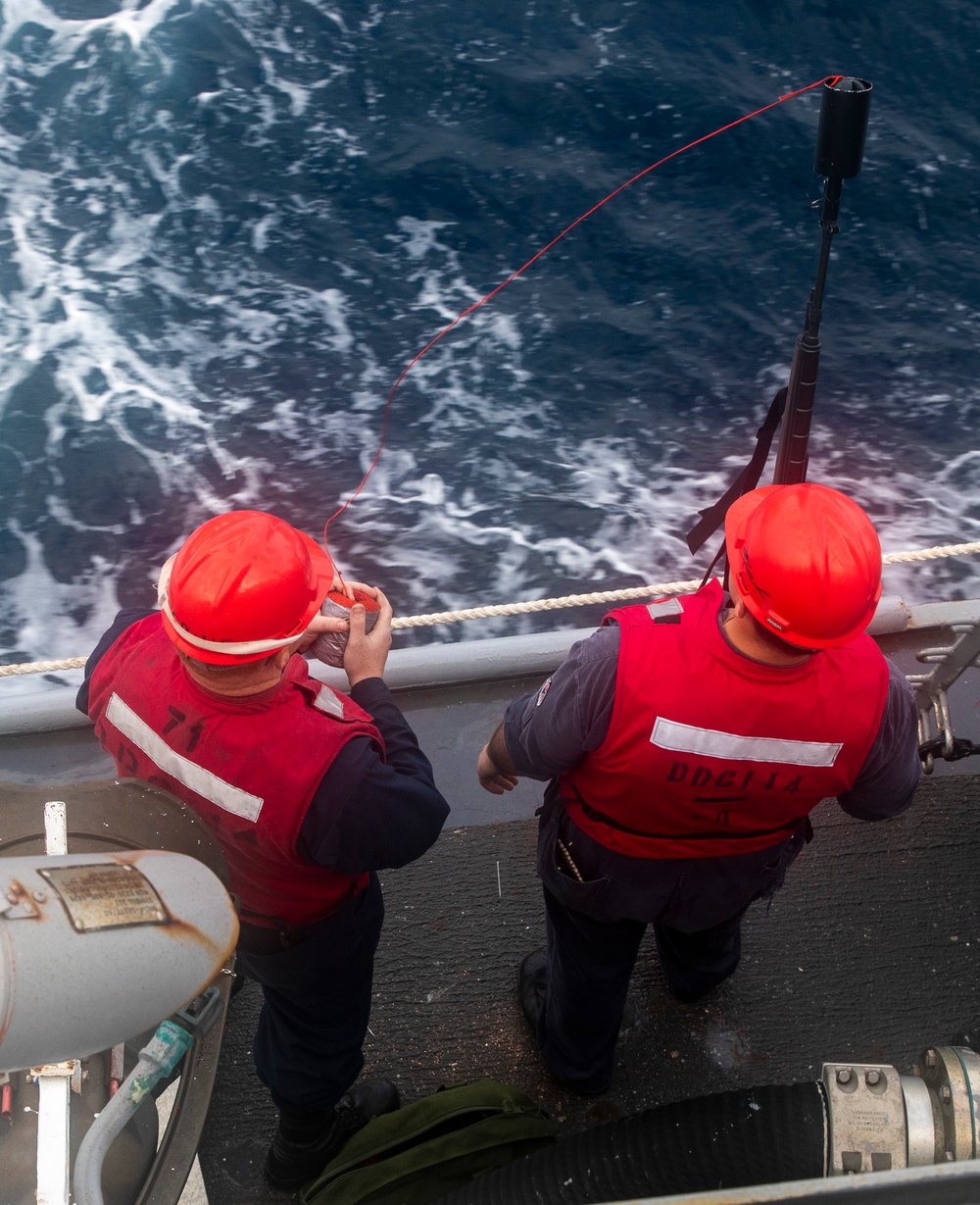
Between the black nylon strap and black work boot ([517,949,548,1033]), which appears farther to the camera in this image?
the black nylon strap

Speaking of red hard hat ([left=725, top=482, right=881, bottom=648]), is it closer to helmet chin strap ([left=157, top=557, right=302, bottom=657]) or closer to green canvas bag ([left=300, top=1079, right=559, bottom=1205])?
helmet chin strap ([left=157, top=557, right=302, bottom=657])

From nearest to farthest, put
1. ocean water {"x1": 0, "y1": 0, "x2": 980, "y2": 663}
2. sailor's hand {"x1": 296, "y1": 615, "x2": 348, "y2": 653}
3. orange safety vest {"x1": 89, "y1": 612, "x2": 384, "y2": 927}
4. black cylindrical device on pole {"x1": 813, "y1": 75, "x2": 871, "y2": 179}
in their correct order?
orange safety vest {"x1": 89, "y1": 612, "x2": 384, "y2": 927} < sailor's hand {"x1": 296, "y1": 615, "x2": 348, "y2": 653} < black cylindrical device on pole {"x1": 813, "y1": 75, "x2": 871, "y2": 179} < ocean water {"x1": 0, "y1": 0, "x2": 980, "y2": 663}

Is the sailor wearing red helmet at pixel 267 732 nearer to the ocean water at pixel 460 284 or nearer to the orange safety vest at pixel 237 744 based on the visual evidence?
the orange safety vest at pixel 237 744

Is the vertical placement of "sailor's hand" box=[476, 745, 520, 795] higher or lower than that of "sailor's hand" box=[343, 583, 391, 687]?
lower

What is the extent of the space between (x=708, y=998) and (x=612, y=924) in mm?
661

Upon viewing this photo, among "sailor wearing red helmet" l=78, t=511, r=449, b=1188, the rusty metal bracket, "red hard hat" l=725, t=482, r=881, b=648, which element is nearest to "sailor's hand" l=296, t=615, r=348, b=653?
"sailor wearing red helmet" l=78, t=511, r=449, b=1188

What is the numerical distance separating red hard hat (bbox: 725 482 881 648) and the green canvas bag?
3.73 feet

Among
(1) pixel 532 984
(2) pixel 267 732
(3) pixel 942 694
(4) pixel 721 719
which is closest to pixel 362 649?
(2) pixel 267 732

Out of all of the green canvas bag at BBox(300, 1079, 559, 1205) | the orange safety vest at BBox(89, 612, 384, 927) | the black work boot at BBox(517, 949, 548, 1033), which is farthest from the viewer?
the black work boot at BBox(517, 949, 548, 1033)

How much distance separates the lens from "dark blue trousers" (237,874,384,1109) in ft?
6.49

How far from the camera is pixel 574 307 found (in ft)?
22.6

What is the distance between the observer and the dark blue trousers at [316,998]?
1978 millimetres

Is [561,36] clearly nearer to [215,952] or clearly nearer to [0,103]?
[0,103]

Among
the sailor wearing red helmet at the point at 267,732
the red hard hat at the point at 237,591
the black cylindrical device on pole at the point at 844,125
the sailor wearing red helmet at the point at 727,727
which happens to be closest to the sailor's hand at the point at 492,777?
the sailor wearing red helmet at the point at 727,727
